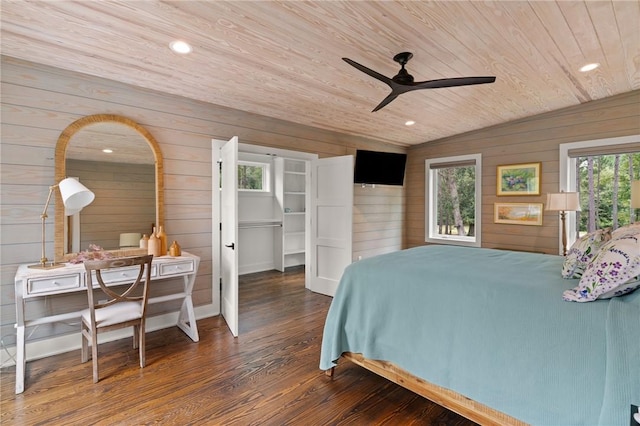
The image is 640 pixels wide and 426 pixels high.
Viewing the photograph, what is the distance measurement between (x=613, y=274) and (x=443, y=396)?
1107 mm

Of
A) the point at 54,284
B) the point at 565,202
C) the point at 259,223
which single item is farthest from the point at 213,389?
the point at 565,202

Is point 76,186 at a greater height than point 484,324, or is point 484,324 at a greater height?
point 76,186

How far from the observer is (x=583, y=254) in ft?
6.04

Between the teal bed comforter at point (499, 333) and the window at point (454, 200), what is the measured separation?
3.00 m

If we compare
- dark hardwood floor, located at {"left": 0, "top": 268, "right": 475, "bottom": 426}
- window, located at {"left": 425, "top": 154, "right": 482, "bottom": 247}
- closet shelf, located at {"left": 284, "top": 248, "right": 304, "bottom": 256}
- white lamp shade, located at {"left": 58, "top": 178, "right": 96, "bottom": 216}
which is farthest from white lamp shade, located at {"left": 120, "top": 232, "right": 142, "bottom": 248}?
window, located at {"left": 425, "top": 154, "right": 482, "bottom": 247}

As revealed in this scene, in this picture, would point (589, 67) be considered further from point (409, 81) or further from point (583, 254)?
point (583, 254)

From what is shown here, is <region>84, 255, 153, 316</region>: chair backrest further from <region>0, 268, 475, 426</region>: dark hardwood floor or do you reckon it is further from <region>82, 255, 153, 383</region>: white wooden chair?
<region>0, 268, 475, 426</region>: dark hardwood floor

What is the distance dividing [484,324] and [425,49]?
213cm

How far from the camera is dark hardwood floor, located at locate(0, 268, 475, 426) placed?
194 cm

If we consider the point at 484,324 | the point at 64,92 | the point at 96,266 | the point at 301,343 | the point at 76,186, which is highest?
the point at 64,92

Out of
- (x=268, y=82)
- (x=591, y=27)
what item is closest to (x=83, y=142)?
(x=268, y=82)

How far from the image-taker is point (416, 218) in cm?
605

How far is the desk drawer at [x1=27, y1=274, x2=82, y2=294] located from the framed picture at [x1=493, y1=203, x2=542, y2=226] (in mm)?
5370

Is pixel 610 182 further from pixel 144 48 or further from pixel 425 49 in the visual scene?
pixel 144 48
